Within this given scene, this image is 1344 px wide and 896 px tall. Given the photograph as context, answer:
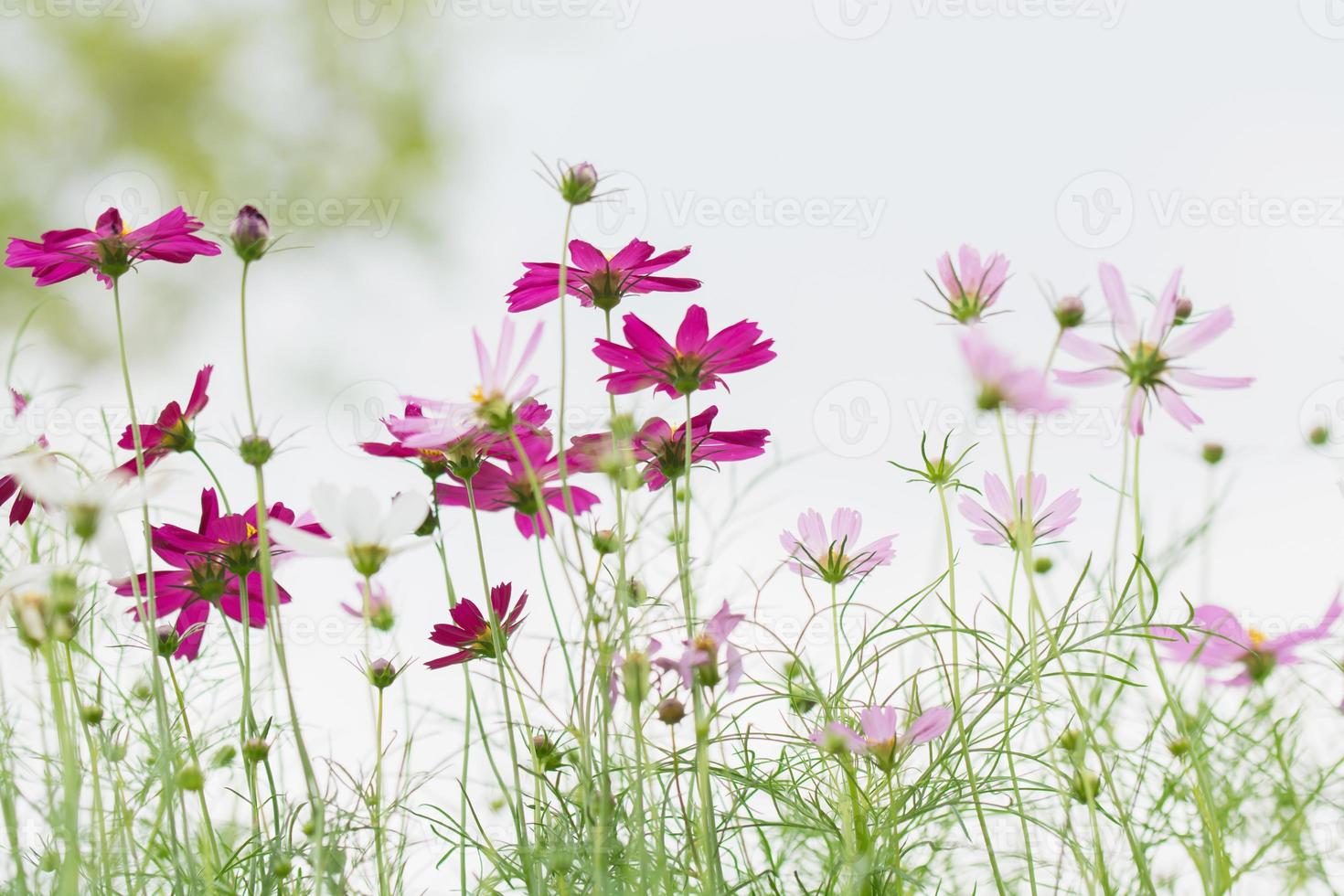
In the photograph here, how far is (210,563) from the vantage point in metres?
0.51

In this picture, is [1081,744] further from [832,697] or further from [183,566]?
[183,566]

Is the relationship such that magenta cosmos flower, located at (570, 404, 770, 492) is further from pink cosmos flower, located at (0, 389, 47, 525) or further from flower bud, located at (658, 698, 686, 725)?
pink cosmos flower, located at (0, 389, 47, 525)

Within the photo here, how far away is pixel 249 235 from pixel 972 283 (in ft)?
0.99

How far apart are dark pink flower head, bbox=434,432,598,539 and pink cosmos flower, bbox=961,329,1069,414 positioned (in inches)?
6.3

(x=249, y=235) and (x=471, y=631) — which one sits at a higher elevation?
(x=249, y=235)

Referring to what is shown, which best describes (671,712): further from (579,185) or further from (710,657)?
(579,185)

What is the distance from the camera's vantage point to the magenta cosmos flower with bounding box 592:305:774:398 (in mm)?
479

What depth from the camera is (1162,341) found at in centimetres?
43

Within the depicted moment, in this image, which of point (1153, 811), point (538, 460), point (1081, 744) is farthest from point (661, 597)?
point (1153, 811)

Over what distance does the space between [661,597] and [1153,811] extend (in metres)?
0.31

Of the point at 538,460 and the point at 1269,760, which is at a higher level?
the point at 538,460
